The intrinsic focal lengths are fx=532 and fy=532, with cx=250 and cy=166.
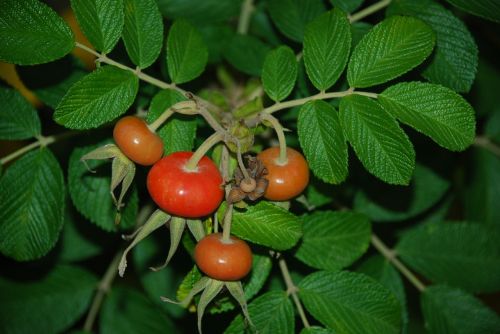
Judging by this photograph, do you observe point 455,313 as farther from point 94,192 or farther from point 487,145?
point 94,192

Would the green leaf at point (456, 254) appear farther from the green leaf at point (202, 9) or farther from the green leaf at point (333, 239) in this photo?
the green leaf at point (202, 9)

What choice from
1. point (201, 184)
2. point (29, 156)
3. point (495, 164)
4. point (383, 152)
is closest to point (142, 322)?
point (29, 156)

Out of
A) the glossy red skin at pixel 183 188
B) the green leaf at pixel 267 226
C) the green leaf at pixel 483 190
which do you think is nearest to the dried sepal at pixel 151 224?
the glossy red skin at pixel 183 188

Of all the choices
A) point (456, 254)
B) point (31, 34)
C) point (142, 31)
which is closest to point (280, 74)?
point (142, 31)

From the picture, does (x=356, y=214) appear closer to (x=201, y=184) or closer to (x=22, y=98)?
(x=201, y=184)

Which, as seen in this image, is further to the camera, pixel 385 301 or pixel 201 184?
pixel 385 301

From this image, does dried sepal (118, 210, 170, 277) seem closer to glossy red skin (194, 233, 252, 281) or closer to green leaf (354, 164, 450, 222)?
glossy red skin (194, 233, 252, 281)
